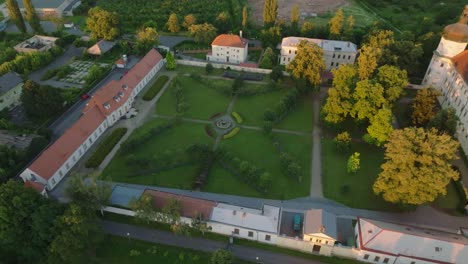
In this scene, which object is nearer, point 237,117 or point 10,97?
point 237,117

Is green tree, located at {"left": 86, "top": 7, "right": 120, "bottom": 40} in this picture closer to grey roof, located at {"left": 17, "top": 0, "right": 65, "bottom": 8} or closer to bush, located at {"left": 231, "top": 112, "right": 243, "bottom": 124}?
grey roof, located at {"left": 17, "top": 0, "right": 65, "bottom": 8}

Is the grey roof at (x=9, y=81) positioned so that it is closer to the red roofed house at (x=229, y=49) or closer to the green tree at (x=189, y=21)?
the red roofed house at (x=229, y=49)

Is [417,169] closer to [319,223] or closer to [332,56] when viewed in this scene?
[319,223]

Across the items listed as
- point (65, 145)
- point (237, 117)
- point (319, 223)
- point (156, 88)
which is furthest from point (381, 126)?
point (65, 145)

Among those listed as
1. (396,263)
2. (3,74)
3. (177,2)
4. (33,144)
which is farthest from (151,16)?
(396,263)

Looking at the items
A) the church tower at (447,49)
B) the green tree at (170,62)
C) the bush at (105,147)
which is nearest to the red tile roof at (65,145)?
the bush at (105,147)

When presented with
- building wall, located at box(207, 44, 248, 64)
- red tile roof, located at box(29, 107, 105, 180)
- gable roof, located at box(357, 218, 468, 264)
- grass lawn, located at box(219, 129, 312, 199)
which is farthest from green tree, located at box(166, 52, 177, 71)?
gable roof, located at box(357, 218, 468, 264)

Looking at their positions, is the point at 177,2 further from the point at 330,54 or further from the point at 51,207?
the point at 51,207
